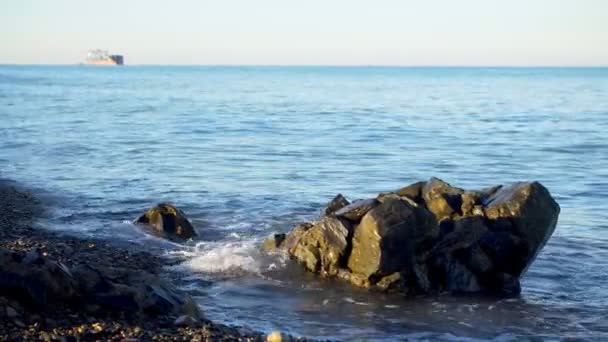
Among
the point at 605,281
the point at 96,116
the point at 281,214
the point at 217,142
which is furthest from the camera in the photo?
the point at 96,116

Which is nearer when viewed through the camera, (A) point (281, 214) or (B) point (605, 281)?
(B) point (605, 281)

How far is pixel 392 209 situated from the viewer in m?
17.0

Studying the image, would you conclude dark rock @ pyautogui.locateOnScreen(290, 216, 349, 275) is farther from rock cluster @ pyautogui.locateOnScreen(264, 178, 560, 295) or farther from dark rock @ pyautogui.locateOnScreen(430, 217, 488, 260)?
dark rock @ pyautogui.locateOnScreen(430, 217, 488, 260)

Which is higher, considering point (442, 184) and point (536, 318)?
point (442, 184)

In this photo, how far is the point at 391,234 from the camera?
1667 cm

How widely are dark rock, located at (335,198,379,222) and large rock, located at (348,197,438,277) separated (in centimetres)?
57

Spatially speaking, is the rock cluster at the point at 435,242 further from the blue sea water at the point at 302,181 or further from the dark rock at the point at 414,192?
the dark rock at the point at 414,192

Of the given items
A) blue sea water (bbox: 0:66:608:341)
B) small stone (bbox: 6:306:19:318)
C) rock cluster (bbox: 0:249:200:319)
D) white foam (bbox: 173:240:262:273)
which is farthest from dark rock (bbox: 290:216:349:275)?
small stone (bbox: 6:306:19:318)

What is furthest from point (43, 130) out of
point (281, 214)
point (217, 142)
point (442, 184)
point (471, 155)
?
point (442, 184)

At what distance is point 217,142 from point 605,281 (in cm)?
2947

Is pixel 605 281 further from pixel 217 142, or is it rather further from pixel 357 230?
pixel 217 142

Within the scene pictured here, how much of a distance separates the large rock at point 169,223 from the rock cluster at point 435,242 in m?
4.06

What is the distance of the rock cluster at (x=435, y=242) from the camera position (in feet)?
55.2

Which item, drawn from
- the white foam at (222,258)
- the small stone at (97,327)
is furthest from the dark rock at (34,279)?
the white foam at (222,258)
